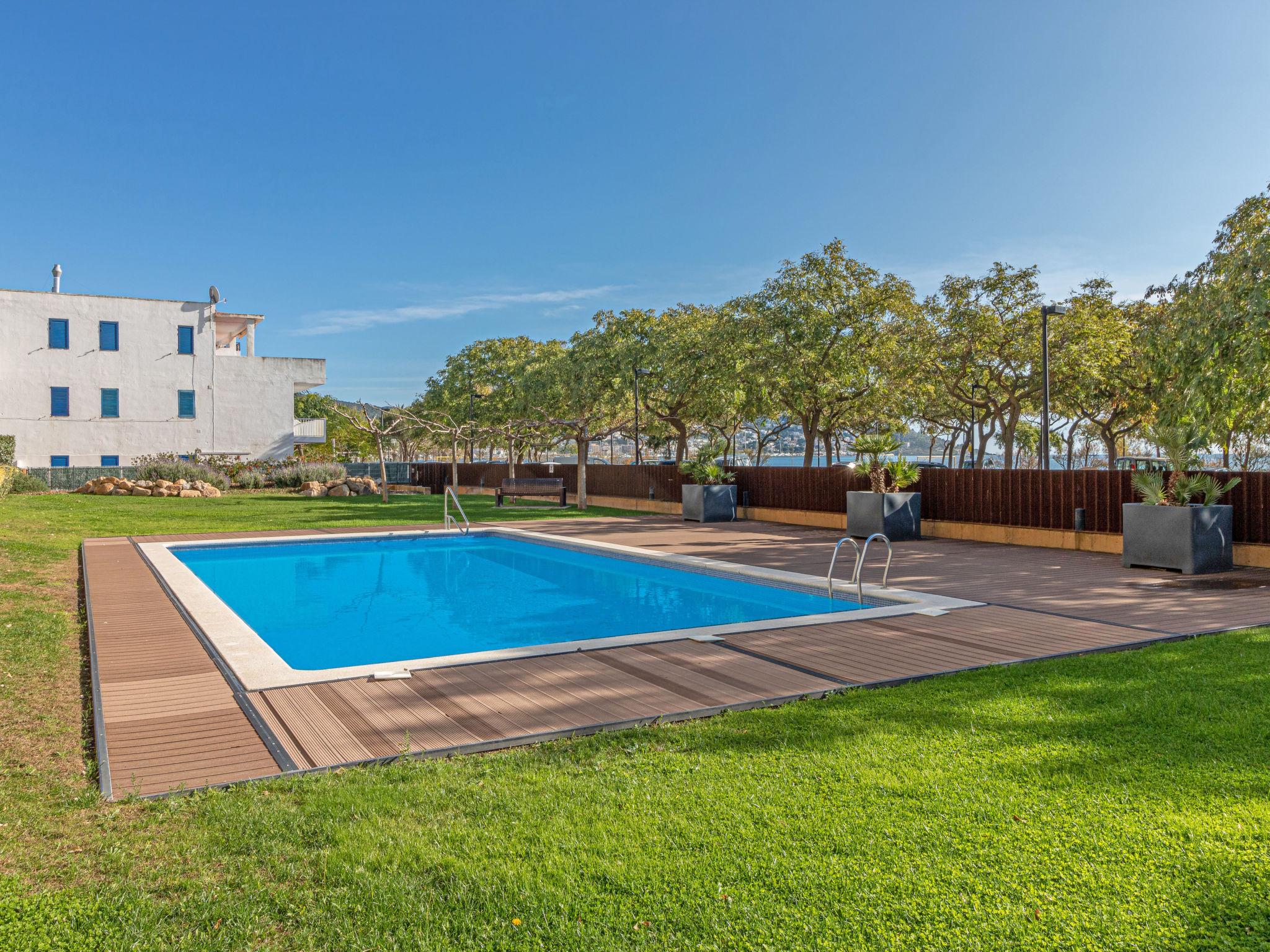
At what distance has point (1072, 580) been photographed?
32.6 feet

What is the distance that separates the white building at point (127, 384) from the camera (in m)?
33.4

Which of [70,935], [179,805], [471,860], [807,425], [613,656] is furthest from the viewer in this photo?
[807,425]

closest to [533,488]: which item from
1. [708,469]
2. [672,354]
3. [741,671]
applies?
[708,469]

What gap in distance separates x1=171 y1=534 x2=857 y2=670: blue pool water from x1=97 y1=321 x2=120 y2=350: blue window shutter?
82.9 feet

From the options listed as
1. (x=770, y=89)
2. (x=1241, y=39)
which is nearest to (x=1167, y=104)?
(x=1241, y=39)

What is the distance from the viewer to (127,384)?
115 feet

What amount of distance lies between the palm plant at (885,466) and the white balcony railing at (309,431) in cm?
3079

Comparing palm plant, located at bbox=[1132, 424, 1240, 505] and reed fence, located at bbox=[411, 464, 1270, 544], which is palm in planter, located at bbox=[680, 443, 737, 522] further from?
palm plant, located at bbox=[1132, 424, 1240, 505]

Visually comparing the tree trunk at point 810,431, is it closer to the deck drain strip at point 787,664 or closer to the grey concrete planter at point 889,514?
the grey concrete planter at point 889,514

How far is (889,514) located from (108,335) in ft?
110

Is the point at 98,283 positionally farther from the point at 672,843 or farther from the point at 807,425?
the point at 672,843

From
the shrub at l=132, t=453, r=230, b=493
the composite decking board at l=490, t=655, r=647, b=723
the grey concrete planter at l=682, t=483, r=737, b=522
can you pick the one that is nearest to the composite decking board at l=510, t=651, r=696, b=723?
the composite decking board at l=490, t=655, r=647, b=723

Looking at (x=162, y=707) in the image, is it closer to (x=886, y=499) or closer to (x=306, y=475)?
(x=886, y=499)

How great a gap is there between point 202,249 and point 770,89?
31362 millimetres
